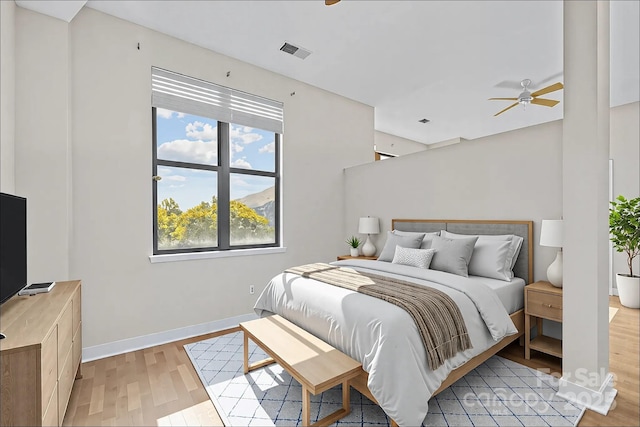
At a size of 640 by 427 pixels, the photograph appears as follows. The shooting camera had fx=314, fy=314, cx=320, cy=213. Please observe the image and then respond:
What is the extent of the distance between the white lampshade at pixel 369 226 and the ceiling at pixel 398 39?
1846mm

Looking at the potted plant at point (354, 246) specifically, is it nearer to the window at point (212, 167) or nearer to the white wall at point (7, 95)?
the window at point (212, 167)

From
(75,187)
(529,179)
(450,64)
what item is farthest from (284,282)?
(450,64)

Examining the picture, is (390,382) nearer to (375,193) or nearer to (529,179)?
(529,179)

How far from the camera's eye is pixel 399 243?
11.4 ft

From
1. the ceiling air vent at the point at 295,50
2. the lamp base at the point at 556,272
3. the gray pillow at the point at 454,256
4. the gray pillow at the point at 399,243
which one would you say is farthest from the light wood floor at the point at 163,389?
the ceiling air vent at the point at 295,50

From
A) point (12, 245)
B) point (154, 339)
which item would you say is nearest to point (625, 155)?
point (154, 339)

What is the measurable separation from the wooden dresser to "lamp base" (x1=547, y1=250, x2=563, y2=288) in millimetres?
3265

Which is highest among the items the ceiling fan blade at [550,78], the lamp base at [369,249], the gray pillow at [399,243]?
the ceiling fan blade at [550,78]

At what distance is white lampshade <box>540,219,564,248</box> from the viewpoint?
2441 millimetres

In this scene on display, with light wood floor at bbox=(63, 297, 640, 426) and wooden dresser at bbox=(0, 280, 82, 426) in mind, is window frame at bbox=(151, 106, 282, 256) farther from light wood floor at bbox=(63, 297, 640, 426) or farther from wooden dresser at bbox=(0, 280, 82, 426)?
wooden dresser at bbox=(0, 280, 82, 426)

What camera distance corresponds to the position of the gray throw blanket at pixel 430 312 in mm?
1823

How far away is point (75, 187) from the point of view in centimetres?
271

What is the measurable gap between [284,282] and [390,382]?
4.28ft

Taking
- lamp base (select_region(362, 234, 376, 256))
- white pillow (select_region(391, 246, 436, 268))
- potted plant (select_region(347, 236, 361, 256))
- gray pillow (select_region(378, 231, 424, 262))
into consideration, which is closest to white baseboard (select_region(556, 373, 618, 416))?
white pillow (select_region(391, 246, 436, 268))
